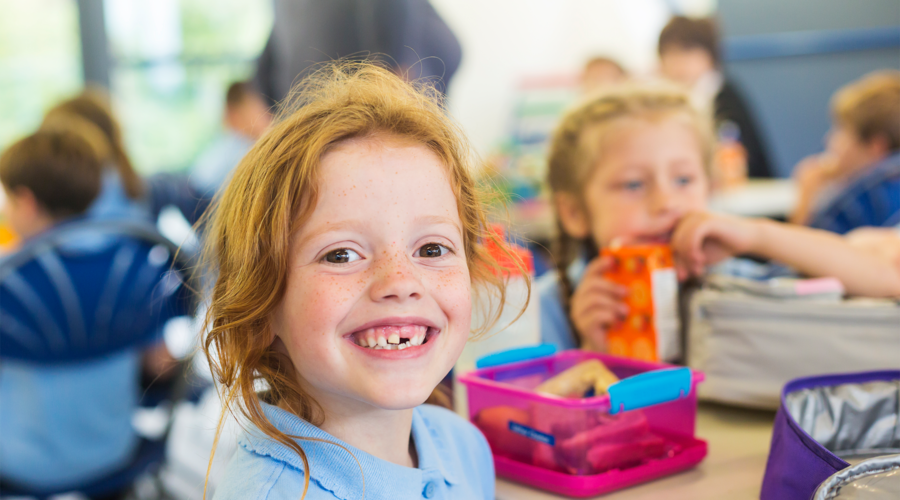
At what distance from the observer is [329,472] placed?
0.64 meters

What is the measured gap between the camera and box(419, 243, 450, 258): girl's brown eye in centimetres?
67

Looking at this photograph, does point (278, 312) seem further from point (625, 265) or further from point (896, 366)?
point (896, 366)

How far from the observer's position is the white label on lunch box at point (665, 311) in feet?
3.21

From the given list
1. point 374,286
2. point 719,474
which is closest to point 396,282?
point 374,286

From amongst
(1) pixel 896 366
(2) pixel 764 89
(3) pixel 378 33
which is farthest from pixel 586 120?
(2) pixel 764 89

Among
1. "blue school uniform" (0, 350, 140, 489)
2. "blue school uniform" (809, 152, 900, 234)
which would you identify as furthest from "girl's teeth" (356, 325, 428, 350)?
"blue school uniform" (809, 152, 900, 234)

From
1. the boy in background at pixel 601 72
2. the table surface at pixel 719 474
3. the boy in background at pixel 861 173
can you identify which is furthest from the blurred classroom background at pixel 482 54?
the table surface at pixel 719 474

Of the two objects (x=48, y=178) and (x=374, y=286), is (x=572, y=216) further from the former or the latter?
(x=48, y=178)

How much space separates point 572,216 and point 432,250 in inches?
28.1

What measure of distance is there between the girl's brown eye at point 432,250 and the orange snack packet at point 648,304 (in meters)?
0.39

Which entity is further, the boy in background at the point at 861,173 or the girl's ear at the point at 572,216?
the boy in background at the point at 861,173

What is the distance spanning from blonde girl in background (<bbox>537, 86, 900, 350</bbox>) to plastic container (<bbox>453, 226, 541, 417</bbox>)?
0.42 ft

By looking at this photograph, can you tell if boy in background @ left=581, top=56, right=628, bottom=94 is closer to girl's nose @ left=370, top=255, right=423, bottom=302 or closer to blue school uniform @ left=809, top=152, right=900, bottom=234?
blue school uniform @ left=809, top=152, right=900, bottom=234

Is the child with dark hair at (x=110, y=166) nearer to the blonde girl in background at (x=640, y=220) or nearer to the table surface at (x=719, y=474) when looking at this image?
the blonde girl in background at (x=640, y=220)
